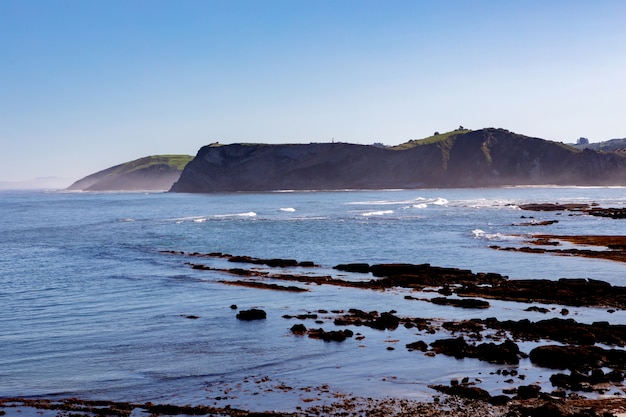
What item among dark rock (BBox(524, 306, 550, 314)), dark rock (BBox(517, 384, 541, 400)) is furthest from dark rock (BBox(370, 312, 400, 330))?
dark rock (BBox(517, 384, 541, 400))

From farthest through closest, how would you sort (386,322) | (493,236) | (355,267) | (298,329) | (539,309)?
(493,236), (355,267), (539,309), (386,322), (298,329)

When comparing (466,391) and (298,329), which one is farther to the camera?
(298,329)

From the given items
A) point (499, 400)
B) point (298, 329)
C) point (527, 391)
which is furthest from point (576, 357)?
point (298, 329)

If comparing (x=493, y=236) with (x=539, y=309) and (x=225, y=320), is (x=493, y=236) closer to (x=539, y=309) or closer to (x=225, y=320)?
(x=539, y=309)

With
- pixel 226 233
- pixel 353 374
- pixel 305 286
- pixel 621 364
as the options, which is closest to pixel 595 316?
pixel 621 364

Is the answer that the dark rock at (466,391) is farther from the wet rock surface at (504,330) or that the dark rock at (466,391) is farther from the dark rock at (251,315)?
the dark rock at (251,315)

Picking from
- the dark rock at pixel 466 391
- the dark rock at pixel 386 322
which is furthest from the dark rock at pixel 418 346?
the dark rock at pixel 466 391

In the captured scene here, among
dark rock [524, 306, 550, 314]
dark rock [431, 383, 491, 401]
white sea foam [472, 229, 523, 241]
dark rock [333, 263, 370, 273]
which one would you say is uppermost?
white sea foam [472, 229, 523, 241]

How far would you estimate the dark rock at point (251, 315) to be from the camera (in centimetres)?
3253

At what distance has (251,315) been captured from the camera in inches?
1284

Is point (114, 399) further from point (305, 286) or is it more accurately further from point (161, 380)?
point (305, 286)

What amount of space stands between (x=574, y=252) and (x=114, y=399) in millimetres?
45623

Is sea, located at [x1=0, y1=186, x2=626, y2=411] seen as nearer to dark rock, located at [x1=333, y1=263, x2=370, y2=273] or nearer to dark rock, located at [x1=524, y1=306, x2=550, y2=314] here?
dark rock, located at [x1=524, y1=306, x2=550, y2=314]

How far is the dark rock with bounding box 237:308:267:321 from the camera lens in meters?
32.5
